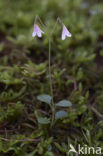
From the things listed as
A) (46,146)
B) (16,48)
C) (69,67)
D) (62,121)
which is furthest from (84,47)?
(46,146)

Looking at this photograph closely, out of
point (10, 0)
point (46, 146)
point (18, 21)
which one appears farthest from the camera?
point (10, 0)

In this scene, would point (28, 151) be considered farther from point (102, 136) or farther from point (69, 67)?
point (69, 67)

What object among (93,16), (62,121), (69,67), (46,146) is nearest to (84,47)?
(69,67)

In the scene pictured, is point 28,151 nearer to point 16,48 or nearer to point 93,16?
point 16,48

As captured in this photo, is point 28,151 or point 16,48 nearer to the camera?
point 28,151

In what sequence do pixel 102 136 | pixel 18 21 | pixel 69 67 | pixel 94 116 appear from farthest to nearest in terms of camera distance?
1. pixel 18 21
2. pixel 69 67
3. pixel 94 116
4. pixel 102 136

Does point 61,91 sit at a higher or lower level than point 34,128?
higher

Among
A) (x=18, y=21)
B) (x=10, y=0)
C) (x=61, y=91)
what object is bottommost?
Result: (x=61, y=91)
